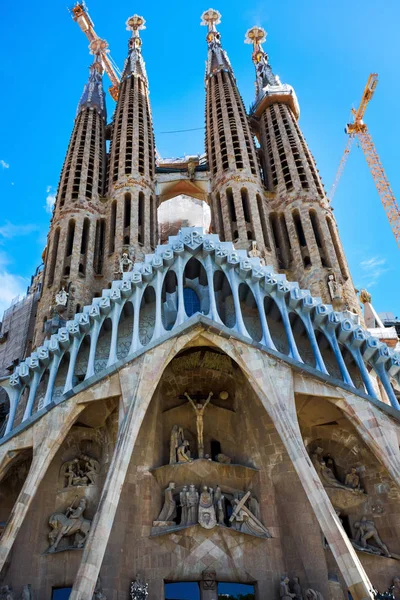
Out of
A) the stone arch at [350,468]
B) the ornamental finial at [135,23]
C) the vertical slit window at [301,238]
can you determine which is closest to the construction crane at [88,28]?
the ornamental finial at [135,23]

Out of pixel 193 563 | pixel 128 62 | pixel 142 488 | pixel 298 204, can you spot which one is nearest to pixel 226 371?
pixel 142 488

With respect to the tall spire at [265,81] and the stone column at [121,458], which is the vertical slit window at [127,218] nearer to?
the stone column at [121,458]

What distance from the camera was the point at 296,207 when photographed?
899 inches

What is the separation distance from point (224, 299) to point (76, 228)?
787 centimetres

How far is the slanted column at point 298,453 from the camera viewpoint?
Result: 1108cm

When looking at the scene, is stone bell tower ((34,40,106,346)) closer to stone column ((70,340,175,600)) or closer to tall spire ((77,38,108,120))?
tall spire ((77,38,108,120))

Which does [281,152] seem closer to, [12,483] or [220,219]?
[220,219]

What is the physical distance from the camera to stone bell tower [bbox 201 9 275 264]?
2248 centimetres

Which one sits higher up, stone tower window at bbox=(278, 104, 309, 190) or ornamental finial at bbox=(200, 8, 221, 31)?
ornamental finial at bbox=(200, 8, 221, 31)

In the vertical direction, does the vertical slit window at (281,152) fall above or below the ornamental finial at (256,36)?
below

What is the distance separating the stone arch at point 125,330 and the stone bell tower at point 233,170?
255 inches

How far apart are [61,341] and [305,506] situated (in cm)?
797

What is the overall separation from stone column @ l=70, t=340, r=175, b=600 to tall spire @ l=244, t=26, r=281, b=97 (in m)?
21.1

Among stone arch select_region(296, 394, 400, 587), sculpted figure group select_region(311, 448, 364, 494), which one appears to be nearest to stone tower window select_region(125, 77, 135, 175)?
stone arch select_region(296, 394, 400, 587)
